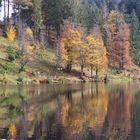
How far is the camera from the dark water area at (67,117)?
113ft

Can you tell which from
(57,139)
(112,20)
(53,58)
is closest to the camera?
(57,139)

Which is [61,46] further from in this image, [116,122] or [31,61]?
[116,122]

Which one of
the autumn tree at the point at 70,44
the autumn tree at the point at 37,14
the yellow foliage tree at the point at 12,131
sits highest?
the autumn tree at the point at 37,14

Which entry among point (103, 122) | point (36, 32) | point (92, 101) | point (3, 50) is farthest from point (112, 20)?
point (103, 122)

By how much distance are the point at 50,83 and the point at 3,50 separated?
17903 mm

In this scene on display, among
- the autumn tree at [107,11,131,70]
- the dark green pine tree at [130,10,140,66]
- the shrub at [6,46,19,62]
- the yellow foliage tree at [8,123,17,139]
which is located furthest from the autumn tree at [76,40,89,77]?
the yellow foliage tree at [8,123,17,139]

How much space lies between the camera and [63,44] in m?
104

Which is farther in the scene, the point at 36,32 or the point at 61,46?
the point at 36,32

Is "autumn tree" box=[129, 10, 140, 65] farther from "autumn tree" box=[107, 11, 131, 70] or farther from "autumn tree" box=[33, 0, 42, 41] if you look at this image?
"autumn tree" box=[33, 0, 42, 41]

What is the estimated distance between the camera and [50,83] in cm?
9125

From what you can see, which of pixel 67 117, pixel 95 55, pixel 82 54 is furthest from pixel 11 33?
pixel 67 117

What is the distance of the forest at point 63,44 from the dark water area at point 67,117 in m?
26.8

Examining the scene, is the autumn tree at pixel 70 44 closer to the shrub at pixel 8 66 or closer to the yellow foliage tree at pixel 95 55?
the yellow foliage tree at pixel 95 55

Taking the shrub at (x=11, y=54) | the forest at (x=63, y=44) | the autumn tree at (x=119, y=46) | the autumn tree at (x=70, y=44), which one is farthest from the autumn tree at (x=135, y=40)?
the shrub at (x=11, y=54)
